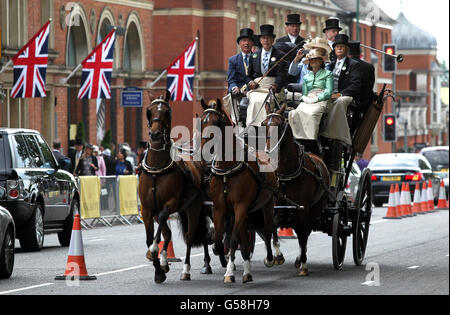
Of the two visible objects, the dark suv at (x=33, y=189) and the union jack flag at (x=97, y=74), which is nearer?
the dark suv at (x=33, y=189)

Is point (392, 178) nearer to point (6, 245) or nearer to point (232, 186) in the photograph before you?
point (6, 245)

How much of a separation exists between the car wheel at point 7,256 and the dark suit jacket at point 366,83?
519 cm

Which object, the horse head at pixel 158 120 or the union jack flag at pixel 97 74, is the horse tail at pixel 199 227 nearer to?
the horse head at pixel 158 120

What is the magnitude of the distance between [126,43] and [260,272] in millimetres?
44166

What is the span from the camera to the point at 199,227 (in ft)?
52.0

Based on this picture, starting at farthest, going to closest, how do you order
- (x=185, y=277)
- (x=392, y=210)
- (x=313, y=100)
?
(x=392, y=210) → (x=313, y=100) → (x=185, y=277)

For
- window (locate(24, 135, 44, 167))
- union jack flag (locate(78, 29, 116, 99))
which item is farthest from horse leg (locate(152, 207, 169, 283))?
union jack flag (locate(78, 29, 116, 99))

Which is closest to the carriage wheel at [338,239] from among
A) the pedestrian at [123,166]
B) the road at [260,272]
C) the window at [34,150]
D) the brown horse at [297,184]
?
the road at [260,272]

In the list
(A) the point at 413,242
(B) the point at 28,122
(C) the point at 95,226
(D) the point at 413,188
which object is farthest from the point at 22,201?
(B) the point at 28,122

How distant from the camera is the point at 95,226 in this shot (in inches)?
1159

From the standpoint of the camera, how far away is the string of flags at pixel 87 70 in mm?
32219

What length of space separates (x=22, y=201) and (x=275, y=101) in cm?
555

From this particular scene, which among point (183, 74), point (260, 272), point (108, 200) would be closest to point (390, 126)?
point (183, 74)

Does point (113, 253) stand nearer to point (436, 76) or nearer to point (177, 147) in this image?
point (177, 147)
